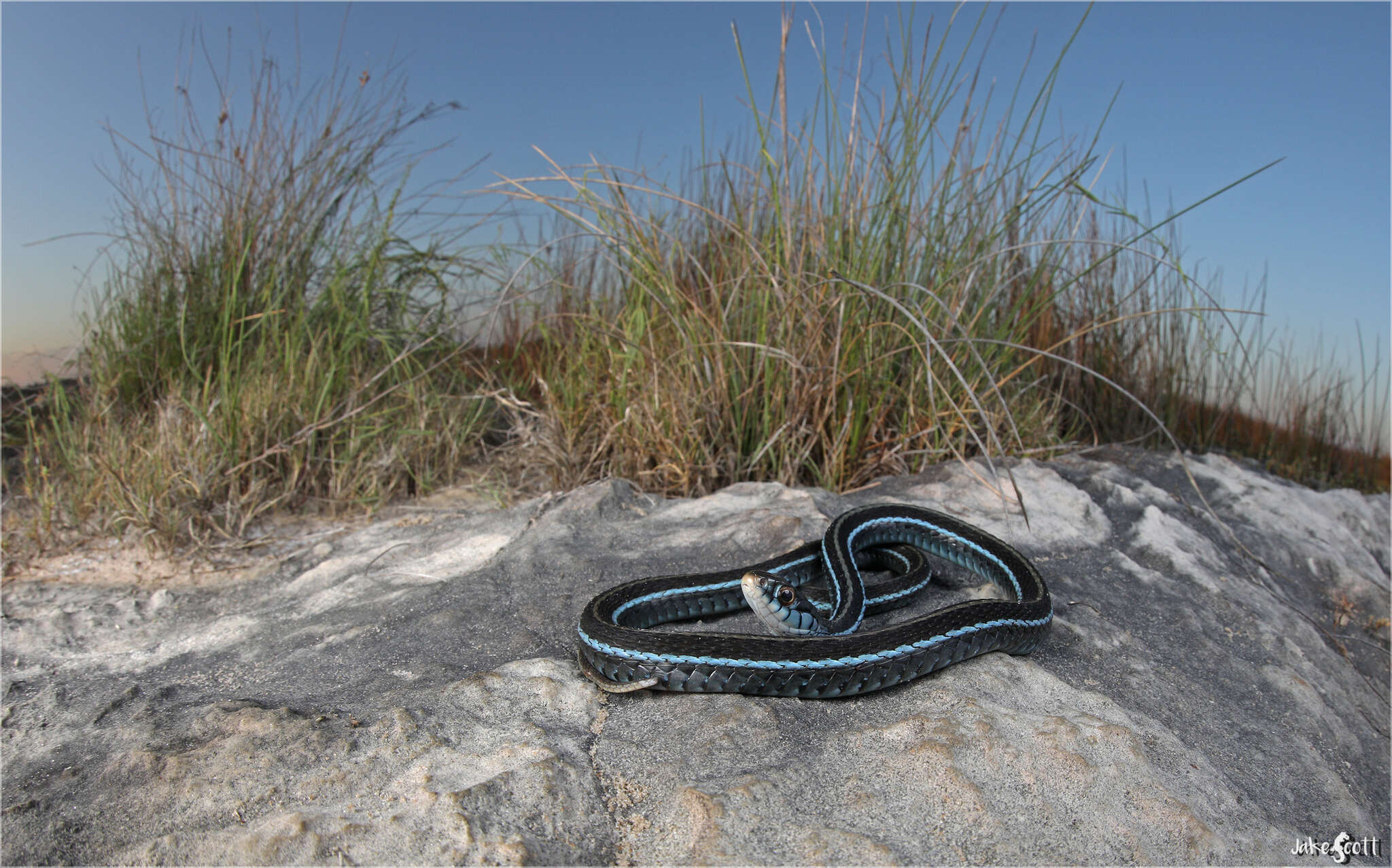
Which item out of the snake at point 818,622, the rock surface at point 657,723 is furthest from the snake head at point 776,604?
the rock surface at point 657,723

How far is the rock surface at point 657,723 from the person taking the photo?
5.74ft

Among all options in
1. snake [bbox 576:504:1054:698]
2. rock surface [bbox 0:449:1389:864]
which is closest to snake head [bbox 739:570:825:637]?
snake [bbox 576:504:1054:698]

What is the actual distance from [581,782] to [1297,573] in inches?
169

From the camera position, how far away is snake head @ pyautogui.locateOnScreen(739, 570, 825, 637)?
94.2 inches

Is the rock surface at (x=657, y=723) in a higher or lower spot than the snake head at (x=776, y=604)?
lower

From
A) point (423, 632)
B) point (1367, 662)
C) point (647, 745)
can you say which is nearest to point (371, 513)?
point (423, 632)

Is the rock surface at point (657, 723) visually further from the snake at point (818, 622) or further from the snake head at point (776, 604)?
the snake head at point (776, 604)

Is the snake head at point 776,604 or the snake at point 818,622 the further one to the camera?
the snake head at point 776,604

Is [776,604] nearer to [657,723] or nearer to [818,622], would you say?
[818,622]

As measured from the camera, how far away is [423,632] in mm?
2855

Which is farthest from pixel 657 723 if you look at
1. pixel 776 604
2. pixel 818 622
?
pixel 818 622

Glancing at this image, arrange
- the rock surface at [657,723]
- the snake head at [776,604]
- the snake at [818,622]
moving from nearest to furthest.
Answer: the rock surface at [657,723], the snake at [818,622], the snake head at [776,604]

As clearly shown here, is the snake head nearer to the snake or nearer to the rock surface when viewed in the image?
the snake

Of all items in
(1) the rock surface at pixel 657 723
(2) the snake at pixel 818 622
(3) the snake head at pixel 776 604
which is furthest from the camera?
(3) the snake head at pixel 776 604
